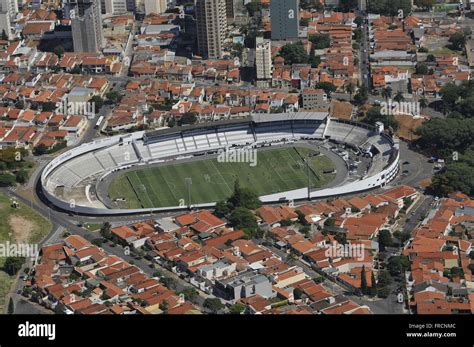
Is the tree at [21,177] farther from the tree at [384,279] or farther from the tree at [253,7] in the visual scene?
the tree at [253,7]

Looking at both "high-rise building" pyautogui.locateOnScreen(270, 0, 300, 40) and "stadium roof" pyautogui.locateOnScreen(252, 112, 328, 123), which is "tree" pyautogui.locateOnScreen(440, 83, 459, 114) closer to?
"stadium roof" pyautogui.locateOnScreen(252, 112, 328, 123)

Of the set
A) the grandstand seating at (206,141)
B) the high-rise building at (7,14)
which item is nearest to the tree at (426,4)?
the grandstand seating at (206,141)

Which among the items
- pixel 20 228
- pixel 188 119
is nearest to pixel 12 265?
pixel 20 228

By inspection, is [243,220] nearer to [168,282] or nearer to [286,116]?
[168,282]

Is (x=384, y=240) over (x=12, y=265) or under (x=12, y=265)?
under

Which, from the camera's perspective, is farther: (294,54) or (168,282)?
(294,54)

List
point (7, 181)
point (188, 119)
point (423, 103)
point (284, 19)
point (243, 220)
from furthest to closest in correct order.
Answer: point (284, 19) → point (423, 103) → point (188, 119) → point (7, 181) → point (243, 220)
